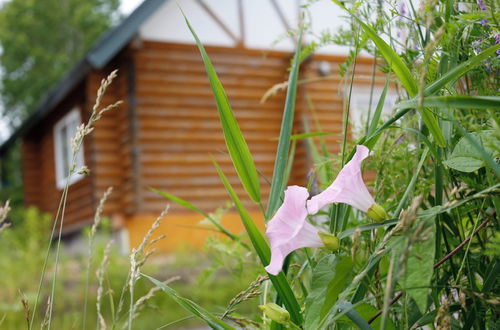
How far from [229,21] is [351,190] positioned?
30.9 feet

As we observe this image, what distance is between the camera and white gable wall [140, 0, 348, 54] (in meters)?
9.49

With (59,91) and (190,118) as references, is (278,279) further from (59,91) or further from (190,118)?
(59,91)

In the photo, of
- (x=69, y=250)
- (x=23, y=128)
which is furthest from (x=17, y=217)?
(x=69, y=250)

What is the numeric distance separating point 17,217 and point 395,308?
2194 centimetres

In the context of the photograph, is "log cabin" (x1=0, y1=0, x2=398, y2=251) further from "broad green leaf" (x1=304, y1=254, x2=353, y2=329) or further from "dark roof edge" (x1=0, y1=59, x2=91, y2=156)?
"broad green leaf" (x1=304, y1=254, x2=353, y2=329)

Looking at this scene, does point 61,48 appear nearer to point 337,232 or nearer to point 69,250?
point 69,250

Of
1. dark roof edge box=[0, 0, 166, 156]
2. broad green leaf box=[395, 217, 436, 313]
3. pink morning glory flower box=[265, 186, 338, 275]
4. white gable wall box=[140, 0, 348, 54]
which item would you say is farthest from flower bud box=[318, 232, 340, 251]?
white gable wall box=[140, 0, 348, 54]

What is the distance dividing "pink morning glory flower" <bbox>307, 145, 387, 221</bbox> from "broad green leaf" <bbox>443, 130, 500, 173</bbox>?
91 millimetres

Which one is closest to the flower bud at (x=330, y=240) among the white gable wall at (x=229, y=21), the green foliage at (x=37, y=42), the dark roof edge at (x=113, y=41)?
the dark roof edge at (x=113, y=41)

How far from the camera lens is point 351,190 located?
72 cm

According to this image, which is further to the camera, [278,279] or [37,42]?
[37,42]

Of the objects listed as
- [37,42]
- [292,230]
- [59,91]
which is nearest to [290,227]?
[292,230]

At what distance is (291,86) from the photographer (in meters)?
0.90

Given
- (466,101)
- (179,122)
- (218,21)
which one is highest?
(218,21)
